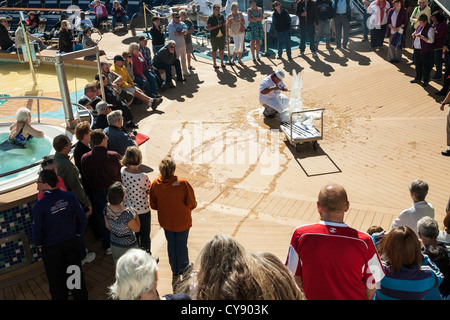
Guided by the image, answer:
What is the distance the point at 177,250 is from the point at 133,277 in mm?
2484

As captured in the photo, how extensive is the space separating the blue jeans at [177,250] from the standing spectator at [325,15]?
428 inches

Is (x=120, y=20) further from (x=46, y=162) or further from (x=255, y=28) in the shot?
(x=46, y=162)

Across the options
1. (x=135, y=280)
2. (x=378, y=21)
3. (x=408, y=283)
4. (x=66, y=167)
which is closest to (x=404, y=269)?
(x=408, y=283)

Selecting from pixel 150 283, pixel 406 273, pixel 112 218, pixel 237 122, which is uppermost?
pixel 150 283

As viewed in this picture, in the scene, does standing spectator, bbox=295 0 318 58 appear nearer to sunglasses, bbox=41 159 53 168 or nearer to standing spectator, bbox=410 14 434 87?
standing spectator, bbox=410 14 434 87

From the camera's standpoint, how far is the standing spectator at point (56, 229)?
15.2ft

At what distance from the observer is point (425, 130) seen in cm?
923

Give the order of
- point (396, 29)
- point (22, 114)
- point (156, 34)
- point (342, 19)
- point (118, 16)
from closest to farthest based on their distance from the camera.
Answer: point (22, 114) < point (396, 29) < point (156, 34) < point (342, 19) < point (118, 16)

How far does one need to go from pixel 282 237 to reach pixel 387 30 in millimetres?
10111

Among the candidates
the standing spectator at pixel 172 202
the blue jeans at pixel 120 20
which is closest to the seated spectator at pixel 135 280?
the standing spectator at pixel 172 202

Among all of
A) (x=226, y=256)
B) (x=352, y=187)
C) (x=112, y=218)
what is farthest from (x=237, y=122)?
(x=226, y=256)

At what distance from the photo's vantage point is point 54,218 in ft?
15.3

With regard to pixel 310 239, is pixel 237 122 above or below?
below
